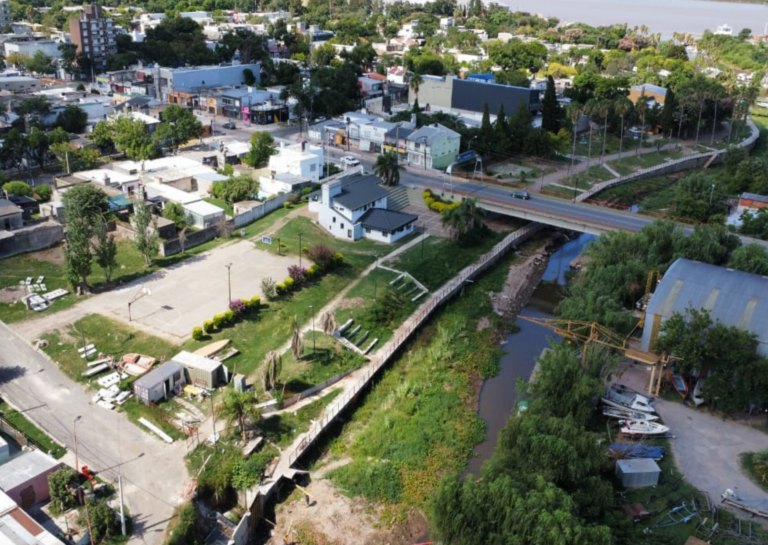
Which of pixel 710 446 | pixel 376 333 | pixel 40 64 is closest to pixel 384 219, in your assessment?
pixel 376 333

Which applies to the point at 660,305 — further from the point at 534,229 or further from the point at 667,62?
the point at 667,62

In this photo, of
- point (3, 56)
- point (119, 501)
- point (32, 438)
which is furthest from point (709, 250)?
point (3, 56)

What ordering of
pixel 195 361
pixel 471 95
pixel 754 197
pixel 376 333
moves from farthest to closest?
pixel 471 95 → pixel 754 197 → pixel 376 333 → pixel 195 361

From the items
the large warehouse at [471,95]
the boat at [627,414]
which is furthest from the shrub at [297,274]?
the large warehouse at [471,95]

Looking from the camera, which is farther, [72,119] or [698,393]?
[72,119]

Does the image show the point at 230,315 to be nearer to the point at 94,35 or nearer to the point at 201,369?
the point at 201,369

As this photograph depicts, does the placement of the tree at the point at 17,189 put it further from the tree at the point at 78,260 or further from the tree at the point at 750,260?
the tree at the point at 750,260
